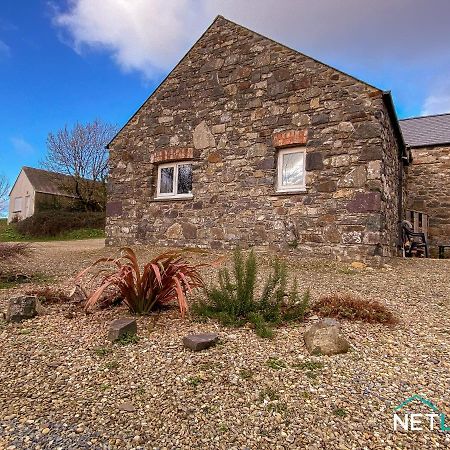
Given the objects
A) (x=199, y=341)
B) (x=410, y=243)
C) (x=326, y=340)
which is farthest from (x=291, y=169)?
(x=199, y=341)

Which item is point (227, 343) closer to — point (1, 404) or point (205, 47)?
point (1, 404)

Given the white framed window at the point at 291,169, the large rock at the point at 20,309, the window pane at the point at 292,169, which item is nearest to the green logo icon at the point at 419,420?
the large rock at the point at 20,309

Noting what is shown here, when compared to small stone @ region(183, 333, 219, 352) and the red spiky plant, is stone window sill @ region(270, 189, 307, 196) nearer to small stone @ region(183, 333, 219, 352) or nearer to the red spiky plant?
the red spiky plant

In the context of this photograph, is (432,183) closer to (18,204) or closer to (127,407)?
(127,407)

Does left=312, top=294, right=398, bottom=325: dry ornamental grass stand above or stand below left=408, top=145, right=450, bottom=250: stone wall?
below

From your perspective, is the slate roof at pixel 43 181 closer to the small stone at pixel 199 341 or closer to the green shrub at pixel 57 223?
the green shrub at pixel 57 223

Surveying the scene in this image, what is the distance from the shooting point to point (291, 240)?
739 centimetres

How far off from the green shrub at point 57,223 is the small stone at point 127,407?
20.7m

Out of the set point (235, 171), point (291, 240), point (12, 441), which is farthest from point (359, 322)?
point (235, 171)

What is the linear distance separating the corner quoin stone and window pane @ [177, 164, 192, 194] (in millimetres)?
6070

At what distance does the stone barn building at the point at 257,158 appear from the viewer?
22.4ft

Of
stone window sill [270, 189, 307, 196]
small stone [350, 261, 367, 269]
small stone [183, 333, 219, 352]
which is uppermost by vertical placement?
stone window sill [270, 189, 307, 196]

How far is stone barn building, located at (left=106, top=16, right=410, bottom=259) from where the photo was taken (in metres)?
6.84

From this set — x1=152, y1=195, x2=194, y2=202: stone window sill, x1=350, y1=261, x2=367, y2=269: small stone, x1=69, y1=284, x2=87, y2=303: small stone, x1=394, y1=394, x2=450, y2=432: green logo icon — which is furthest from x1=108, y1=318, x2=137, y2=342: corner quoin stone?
x1=152, y1=195, x2=194, y2=202: stone window sill
